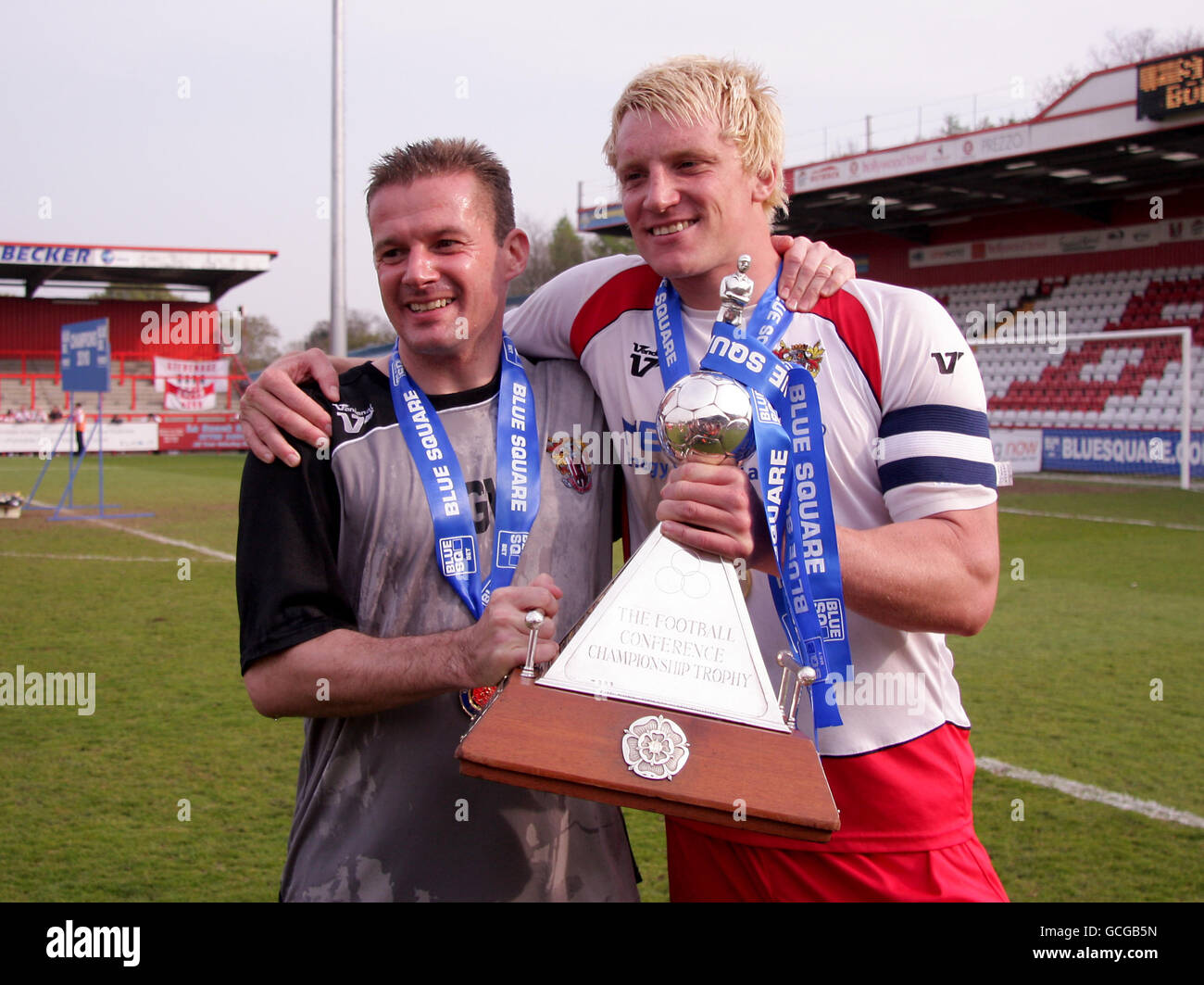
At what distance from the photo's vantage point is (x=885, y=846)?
6.43 ft

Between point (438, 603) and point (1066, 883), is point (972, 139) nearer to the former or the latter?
point (1066, 883)

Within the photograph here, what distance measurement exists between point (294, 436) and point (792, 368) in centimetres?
89

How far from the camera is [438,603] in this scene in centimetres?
195

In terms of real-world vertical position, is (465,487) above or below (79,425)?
below

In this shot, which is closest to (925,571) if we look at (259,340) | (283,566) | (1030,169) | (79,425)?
(283,566)

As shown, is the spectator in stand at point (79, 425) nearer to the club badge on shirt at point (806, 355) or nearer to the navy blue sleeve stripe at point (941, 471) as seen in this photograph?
the club badge on shirt at point (806, 355)

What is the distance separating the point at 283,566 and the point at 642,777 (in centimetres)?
73

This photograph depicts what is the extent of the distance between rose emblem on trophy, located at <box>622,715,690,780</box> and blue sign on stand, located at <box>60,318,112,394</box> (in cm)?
1278

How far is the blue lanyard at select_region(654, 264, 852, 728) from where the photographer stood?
1.72m

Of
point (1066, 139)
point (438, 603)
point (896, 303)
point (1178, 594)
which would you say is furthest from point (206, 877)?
point (1066, 139)

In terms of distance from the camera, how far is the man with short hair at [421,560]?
1837 millimetres

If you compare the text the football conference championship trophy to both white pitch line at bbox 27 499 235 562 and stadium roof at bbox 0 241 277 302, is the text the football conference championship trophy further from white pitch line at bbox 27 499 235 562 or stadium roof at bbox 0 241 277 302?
stadium roof at bbox 0 241 277 302

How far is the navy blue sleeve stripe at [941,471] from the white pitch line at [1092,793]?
107 inches

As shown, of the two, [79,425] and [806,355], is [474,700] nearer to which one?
[806,355]
